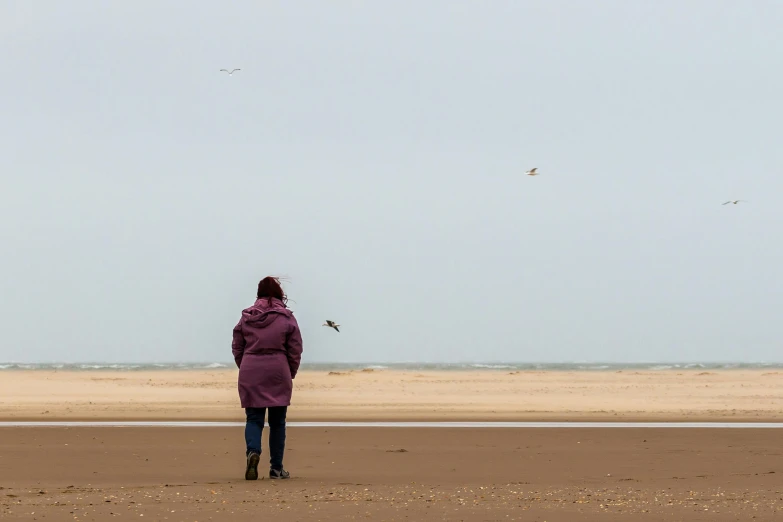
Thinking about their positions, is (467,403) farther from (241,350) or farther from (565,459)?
(241,350)

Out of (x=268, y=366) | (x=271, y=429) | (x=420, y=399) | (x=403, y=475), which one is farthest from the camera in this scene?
(x=420, y=399)

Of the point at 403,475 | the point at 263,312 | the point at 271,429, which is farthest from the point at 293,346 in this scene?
the point at 403,475

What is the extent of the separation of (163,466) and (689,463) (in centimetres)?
526

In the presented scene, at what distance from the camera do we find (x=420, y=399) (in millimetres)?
27797

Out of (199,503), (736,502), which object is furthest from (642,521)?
(199,503)

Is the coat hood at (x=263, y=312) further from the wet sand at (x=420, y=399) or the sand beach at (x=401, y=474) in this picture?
the wet sand at (x=420, y=399)

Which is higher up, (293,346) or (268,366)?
(293,346)

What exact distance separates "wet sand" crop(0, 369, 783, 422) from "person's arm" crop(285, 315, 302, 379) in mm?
8236

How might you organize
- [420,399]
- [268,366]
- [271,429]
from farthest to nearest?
[420,399]
[271,429]
[268,366]

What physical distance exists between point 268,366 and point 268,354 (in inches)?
4.5

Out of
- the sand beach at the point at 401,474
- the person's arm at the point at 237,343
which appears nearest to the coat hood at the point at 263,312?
the person's arm at the point at 237,343

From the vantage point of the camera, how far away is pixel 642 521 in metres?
6.70

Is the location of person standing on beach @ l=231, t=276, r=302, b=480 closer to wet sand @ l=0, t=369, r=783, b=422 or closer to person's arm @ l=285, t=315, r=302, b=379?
person's arm @ l=285, t=315, r=302, b=379

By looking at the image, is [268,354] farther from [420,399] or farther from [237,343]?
[420,399]
